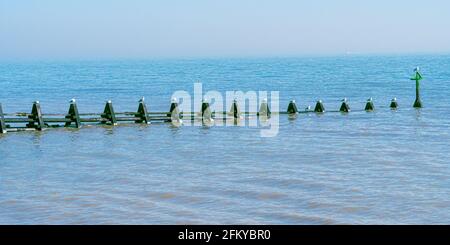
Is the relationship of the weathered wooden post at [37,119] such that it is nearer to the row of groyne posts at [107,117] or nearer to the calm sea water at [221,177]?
the row of groyne posts at [107,117]

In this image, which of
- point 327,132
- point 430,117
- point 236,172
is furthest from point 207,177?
point 430,117

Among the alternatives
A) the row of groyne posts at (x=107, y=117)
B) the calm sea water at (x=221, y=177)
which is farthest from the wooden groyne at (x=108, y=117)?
the calm sea water at (x=221, y=177)

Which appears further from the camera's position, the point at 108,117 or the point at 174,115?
the point at 174,115

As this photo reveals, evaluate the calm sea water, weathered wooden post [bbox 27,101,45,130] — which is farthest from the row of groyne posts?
the calm sea water

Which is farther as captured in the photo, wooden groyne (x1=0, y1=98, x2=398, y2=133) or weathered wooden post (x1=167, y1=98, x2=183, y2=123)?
weathered wooden post (x1=167, y1=98, x2=183, y2=123)

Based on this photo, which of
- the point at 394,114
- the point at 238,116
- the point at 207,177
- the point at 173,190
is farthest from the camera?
the point at 394,114

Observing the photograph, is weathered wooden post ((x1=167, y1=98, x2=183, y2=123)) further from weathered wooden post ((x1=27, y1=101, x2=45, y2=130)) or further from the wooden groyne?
weathered wooden post ((x1=27, y1=101, x2=45, y2=130))

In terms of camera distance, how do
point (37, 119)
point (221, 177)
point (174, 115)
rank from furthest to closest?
point (174, 115), point (37, 119), point (221, 177)

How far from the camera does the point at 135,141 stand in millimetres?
27672

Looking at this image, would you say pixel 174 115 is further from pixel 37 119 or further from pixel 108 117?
pixel 37 119

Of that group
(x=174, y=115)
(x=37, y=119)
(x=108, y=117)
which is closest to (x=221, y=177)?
(x=37, y=119)

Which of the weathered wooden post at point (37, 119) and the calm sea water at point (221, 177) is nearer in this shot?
the calm sea water at point (221, 177)
